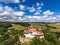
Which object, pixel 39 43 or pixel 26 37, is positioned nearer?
pixel 39 43

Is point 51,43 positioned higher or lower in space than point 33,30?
lower

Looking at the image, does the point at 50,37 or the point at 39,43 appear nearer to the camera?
the point at 39,43

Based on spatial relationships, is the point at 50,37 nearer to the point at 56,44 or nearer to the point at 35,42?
the point at 56,44

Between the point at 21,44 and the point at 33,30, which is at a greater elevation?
the point at 33,30

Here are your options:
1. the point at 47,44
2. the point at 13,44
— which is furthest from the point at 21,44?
the point at 47,44

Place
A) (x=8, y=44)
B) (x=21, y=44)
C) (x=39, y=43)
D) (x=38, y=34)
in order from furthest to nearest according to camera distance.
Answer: (x=38, y=34), (x=8, y=44), (x=21, y=44), (x=39, y=43)

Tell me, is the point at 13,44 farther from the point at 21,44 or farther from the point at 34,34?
the point at 34,34

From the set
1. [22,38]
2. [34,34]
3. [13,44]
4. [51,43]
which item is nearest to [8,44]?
[13,44]

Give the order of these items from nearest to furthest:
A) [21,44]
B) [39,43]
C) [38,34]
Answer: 1. [39,43]
2. [21,44]
3. [38,34]

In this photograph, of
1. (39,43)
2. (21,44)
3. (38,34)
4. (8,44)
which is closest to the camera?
(39,43)
